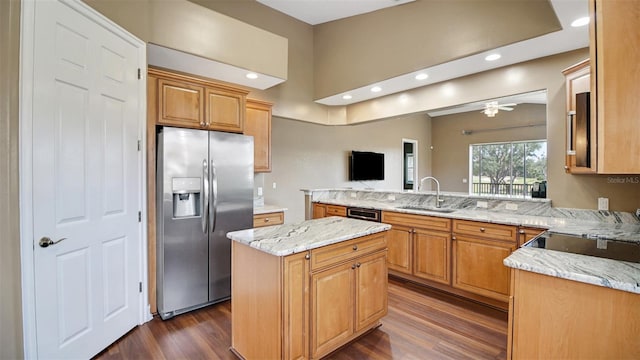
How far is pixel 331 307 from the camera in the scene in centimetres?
203

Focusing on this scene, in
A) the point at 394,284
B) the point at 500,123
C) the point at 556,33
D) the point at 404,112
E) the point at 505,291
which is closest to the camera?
the point at 556,33

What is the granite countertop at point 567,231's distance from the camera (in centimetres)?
128

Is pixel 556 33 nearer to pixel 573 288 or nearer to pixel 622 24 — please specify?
pixel 622 24

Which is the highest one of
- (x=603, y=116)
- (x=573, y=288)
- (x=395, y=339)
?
(x=603, y=116)

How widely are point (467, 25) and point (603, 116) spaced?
242 centimetres

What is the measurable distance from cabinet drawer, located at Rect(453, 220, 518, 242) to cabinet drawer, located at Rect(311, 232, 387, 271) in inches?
44.9

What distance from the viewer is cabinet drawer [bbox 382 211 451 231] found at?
10.6 feet

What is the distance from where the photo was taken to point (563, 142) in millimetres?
2975

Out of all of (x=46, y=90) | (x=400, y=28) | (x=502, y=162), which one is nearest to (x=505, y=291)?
(x=400, y=28)

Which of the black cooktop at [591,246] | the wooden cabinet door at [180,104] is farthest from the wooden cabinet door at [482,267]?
the wooden cabinet door at [180,104]

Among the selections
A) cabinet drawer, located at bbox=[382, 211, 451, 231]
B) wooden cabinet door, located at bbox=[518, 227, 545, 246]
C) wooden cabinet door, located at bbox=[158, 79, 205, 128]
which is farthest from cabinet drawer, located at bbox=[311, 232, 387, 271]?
wooden cabinet door, located at bbox=[158, 79, 205, 128]

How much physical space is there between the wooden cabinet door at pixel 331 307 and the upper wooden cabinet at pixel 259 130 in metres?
2.28

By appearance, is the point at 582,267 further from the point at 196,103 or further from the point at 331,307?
the point at 196,103

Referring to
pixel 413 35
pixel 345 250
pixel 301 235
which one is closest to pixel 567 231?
pixel 345 250
